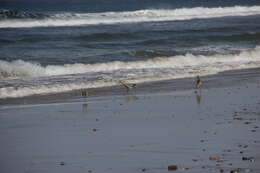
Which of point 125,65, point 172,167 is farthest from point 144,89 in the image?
point 172,167

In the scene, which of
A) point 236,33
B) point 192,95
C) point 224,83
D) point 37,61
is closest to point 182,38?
point 236,33

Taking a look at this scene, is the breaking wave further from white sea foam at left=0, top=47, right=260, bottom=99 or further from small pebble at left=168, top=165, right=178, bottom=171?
small pebble at left=168, top=165, right=178, bottom=171

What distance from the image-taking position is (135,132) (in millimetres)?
9586

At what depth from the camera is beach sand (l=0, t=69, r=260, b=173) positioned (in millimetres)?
7777

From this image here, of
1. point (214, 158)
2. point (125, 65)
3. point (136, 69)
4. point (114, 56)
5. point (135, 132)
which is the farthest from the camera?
point (114, 56)

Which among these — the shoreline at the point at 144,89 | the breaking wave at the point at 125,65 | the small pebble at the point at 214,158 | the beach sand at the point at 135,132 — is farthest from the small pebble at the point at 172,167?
the breaking wave at the point at 125,65

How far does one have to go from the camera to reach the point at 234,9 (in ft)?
201

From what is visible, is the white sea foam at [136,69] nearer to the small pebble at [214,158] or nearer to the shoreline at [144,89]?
the shoreline at [144,89]

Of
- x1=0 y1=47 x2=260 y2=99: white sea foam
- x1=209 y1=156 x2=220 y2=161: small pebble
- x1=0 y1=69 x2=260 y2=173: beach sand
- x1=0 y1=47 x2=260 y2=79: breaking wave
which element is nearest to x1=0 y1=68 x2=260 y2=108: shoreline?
x1=0 y1=69 x2=260 y2=173: beach sand

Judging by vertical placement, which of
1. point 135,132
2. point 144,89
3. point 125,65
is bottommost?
point 135,132

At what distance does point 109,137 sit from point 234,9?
53717 millimetres

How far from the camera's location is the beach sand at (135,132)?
7777 mm

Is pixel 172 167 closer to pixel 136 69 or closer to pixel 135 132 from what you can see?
pixel 135 132

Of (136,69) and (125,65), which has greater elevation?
(125,65)
